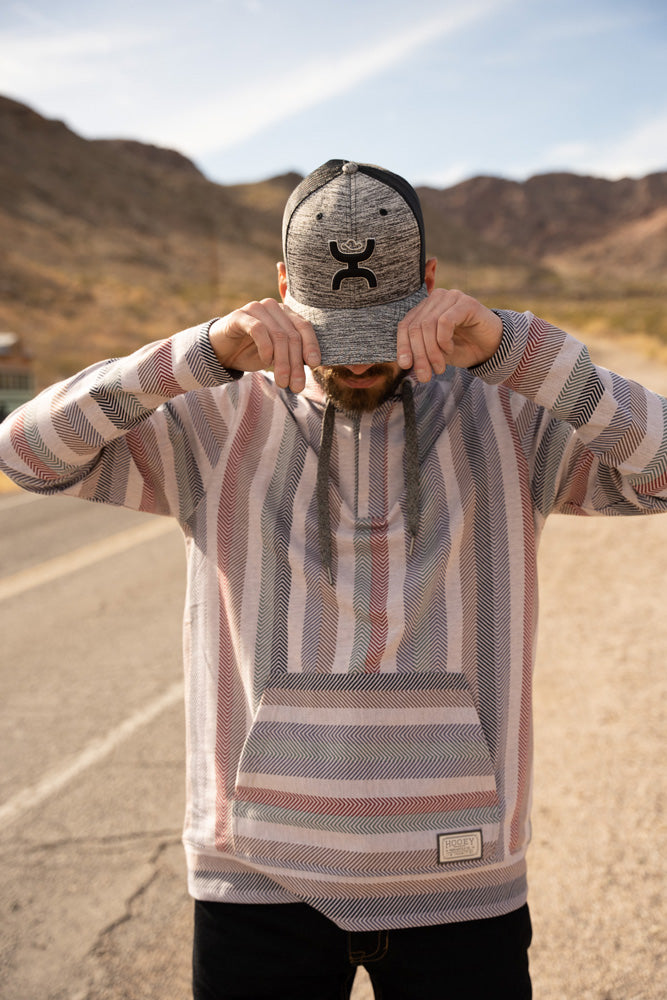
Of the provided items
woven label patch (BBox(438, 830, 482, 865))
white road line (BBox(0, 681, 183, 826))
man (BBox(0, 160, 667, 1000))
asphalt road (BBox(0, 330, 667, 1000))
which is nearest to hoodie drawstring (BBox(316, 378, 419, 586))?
man (BBox(0, 160, 667, 1000))

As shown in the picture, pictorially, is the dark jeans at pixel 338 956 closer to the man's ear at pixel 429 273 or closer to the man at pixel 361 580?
the man at pixel 361 580

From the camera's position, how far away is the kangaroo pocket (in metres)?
1.71

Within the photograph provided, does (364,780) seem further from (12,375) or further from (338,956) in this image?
(12,375)

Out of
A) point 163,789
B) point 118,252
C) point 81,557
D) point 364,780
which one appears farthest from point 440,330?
point 118,252

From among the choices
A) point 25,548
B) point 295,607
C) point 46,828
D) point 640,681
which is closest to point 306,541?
point 295,607

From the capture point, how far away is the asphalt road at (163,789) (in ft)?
9.28

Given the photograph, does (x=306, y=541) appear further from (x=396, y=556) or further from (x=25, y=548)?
(x=25, y=548)

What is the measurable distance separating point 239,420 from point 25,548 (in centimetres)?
805

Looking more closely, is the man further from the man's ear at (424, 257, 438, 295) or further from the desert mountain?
the desert mountain

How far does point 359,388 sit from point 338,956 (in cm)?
112

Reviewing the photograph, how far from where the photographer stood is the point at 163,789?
4.06 m

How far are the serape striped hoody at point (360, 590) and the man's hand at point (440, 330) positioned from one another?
0.14 ft

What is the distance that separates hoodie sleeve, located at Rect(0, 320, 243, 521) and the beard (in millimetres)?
220

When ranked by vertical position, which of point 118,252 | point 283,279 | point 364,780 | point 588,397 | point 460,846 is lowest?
point 460,846
